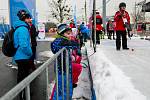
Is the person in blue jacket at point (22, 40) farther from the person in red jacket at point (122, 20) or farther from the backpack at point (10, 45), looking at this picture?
the person in red jacket at point (122, 20)

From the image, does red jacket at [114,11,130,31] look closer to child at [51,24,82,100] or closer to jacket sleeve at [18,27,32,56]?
child at [51,24,82,100]

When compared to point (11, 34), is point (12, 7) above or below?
above

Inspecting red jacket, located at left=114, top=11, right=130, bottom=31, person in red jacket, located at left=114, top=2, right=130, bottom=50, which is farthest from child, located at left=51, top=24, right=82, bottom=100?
red jacket, located at left=114, top=11, right=130, bottom=31

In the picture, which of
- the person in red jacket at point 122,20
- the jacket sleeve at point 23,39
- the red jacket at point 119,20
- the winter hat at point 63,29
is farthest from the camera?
the red jacket at point 119,20

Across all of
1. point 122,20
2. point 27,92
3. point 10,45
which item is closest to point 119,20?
point 122,20

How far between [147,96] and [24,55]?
317 centimetres

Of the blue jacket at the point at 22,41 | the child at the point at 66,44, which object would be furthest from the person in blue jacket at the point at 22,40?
the child at the point at 66,44

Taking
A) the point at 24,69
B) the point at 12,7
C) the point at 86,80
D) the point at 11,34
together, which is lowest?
the point at 86,80

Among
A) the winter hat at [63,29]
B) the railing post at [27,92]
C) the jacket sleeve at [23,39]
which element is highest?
the winter hat at [63,29]

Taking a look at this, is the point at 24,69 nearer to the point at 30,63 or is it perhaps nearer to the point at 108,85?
the point at 30,63

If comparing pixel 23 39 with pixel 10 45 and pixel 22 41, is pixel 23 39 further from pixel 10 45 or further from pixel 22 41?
pixel 10 45

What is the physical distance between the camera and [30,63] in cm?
681

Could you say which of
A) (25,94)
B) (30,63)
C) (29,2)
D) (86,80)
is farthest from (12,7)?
(25,94)

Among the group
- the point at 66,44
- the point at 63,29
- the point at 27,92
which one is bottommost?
the point at 27,92
